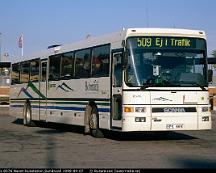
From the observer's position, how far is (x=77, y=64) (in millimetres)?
19766

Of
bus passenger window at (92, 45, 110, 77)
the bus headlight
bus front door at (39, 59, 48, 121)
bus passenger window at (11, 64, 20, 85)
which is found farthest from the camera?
bus passenger window at (11, 64, 20, 85)

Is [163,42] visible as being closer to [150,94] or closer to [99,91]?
[150,94]

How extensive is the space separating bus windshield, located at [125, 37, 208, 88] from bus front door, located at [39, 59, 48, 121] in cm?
781

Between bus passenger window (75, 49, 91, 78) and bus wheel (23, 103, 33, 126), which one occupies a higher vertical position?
bus passenger window (75, 49, 91, 78)

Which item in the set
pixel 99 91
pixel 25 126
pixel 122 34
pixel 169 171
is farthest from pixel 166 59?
pixel 25 126

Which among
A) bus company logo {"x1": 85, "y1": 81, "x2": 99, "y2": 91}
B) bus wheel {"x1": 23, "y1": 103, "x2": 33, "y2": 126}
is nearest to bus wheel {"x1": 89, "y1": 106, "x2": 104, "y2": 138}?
bus company logo {"x1": 85, "y1": 81, "x2": 99, "y2": 91}

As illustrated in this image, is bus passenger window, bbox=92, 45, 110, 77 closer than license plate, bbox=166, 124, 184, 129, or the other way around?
license plate, bbox=166, 124, 184, 129

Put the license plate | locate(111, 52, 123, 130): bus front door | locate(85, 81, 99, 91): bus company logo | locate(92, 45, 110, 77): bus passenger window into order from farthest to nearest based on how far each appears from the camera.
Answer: locate(85, 81, 99, 91): bus company logo < locate(92, 45, 110, 77): bus passenger window < locate(111, 52, 123, 130): bus front door < the license plate

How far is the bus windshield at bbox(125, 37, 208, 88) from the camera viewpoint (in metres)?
15.8

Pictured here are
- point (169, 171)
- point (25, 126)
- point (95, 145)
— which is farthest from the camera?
point (25, 126)

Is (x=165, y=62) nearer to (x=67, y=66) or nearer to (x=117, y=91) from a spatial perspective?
(x=117, y=91)

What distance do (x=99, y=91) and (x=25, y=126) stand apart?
28.8 ft

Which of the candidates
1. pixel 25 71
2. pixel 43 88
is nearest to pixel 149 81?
pixel 43 88

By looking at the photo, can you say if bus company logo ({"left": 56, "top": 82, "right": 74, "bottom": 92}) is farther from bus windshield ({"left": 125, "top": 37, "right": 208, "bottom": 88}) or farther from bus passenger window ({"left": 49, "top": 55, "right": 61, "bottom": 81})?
bus windshield ({"left": 125, "top": 37, "right": 208, "bottom": 88})
